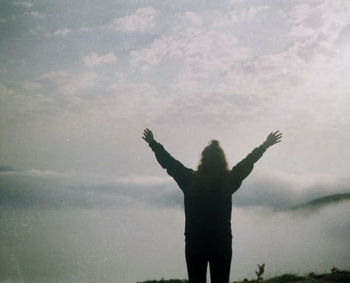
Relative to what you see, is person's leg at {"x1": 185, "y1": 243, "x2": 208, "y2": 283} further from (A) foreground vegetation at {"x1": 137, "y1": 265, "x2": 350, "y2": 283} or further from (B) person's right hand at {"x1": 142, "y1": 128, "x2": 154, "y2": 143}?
(A) foreground vegetation at {"x1": 137, "y1": 265, "x2": 350, "y2": 283}

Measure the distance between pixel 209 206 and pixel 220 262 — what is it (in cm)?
77

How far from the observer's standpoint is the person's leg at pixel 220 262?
4824 millimetres

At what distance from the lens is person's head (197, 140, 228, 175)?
5281 millimetres

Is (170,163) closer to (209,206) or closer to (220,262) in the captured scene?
(209,206)

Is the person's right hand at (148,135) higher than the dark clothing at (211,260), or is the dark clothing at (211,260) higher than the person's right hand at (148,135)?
the person's right hand at (148,135)

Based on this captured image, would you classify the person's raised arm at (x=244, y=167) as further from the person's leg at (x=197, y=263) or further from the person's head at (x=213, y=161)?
the person's leg at (x=197, y=263)

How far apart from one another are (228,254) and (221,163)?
1.32 meters

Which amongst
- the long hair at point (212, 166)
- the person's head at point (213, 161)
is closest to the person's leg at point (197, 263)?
the long hair at point (212, 166)

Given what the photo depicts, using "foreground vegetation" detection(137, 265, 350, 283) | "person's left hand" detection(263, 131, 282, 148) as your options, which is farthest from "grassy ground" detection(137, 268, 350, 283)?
"person's left hand" detection(263, 131, 282, 148)

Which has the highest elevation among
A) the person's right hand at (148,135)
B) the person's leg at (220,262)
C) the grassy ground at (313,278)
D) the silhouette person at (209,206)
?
the person's right hand at (148,135)

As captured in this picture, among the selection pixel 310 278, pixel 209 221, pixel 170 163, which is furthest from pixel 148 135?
pixel 310 278

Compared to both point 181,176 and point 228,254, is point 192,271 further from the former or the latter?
point 181,176

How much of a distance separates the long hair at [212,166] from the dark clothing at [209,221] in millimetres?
37

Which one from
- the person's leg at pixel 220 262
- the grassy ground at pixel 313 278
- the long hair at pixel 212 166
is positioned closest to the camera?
the person's leg at pixel 220 262
